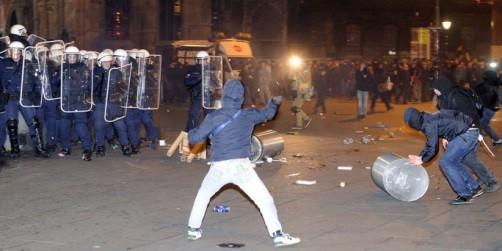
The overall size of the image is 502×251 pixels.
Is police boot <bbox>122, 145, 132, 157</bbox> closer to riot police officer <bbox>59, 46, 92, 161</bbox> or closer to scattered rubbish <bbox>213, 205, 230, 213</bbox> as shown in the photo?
riot police officer <bbox>59, 46, 92, 161</bbox>

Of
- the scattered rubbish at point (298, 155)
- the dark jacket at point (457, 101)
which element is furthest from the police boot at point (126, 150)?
the dark jacket at point (457, 101)

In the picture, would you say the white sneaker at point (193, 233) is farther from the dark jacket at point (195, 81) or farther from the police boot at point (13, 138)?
the police boot at point (13, 138)

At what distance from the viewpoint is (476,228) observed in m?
9.15

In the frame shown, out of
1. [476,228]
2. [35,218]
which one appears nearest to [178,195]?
[35,218]

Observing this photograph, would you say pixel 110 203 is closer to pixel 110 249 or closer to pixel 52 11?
pixel 110 249

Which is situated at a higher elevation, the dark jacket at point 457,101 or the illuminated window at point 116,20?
the illuminated window at point 116,20

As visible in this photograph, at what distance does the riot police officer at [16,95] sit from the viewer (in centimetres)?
1470

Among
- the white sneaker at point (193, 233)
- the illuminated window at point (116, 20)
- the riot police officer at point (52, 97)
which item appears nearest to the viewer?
the white sneaker at point (193, 233)

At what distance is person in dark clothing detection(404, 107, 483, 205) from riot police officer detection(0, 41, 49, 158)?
738 cm

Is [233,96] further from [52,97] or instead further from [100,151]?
Answer: [52,97]

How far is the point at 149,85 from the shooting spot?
15914 mm

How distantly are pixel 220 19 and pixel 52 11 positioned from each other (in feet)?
29.0

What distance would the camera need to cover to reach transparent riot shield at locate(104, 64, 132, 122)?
589 inches

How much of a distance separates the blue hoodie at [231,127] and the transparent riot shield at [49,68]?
7316 millimetres
